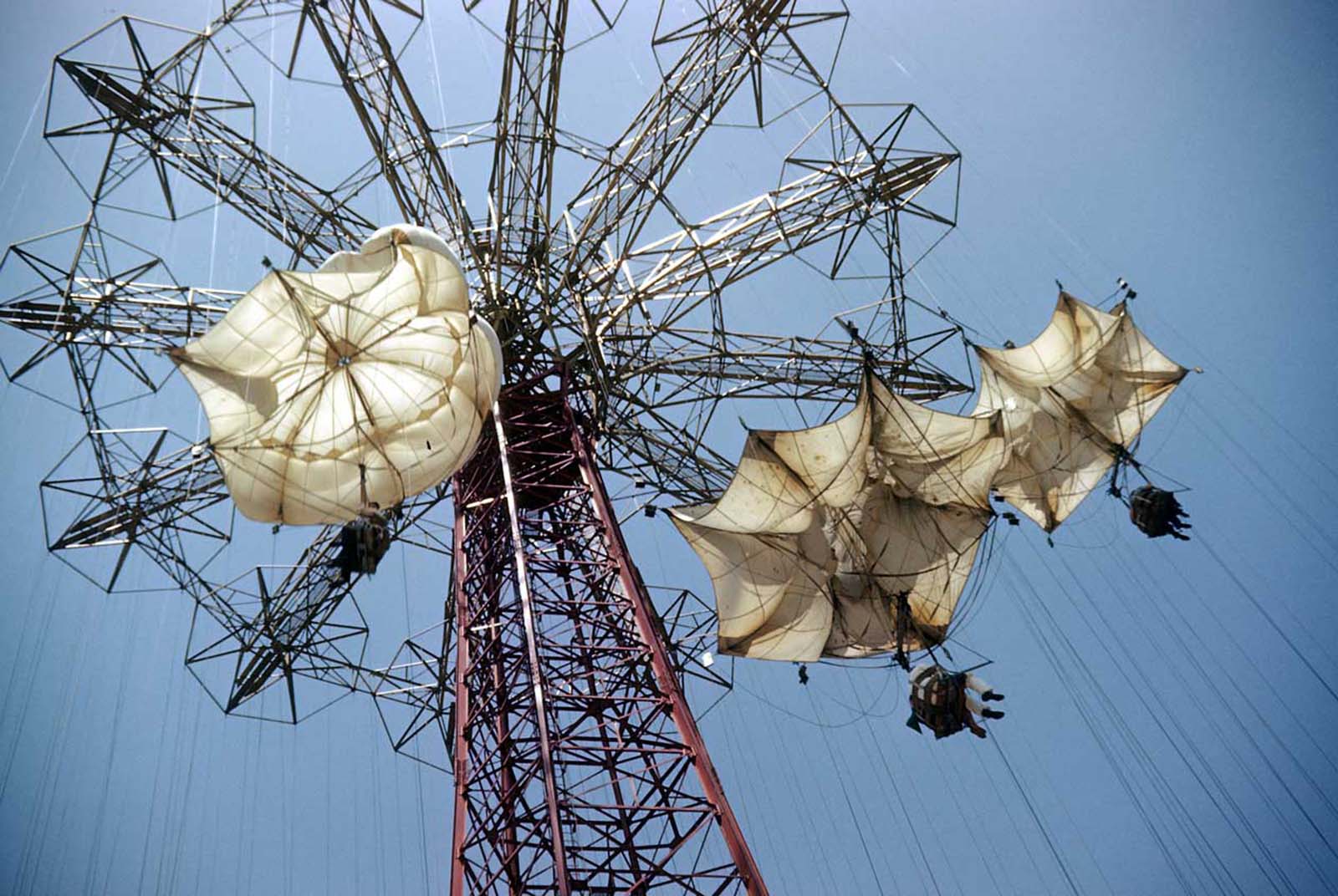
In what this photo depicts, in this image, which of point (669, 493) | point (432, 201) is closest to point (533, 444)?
point (669, 493)

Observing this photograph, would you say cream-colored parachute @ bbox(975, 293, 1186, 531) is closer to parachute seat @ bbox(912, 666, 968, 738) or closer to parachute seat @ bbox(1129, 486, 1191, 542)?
parachute seat @ bbox(1129, 486, 1191, 542)

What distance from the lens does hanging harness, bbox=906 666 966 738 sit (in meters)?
17.4

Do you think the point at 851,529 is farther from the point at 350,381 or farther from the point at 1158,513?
the point at 350,381

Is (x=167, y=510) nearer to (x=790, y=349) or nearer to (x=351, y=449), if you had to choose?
(x=351, y=449)

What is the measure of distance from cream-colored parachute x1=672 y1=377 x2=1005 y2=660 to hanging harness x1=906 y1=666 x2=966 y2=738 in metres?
1.72

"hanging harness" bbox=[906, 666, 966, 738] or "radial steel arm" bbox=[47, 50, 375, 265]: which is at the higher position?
"radial steel arm" bbox=[47, 50, 375, 265]

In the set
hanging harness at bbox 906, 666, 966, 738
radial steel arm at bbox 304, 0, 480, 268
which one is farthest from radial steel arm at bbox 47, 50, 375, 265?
hanging harness at bbox 906, 666, 966, 738

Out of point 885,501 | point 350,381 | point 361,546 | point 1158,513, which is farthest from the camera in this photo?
point 885,501

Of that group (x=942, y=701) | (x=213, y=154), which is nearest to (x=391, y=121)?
(x=213, y=154)

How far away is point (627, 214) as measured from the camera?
2138cm

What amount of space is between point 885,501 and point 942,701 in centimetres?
508

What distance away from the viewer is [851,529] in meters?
21.4

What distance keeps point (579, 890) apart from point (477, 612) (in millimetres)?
5438

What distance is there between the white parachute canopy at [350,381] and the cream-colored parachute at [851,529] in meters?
4.88
